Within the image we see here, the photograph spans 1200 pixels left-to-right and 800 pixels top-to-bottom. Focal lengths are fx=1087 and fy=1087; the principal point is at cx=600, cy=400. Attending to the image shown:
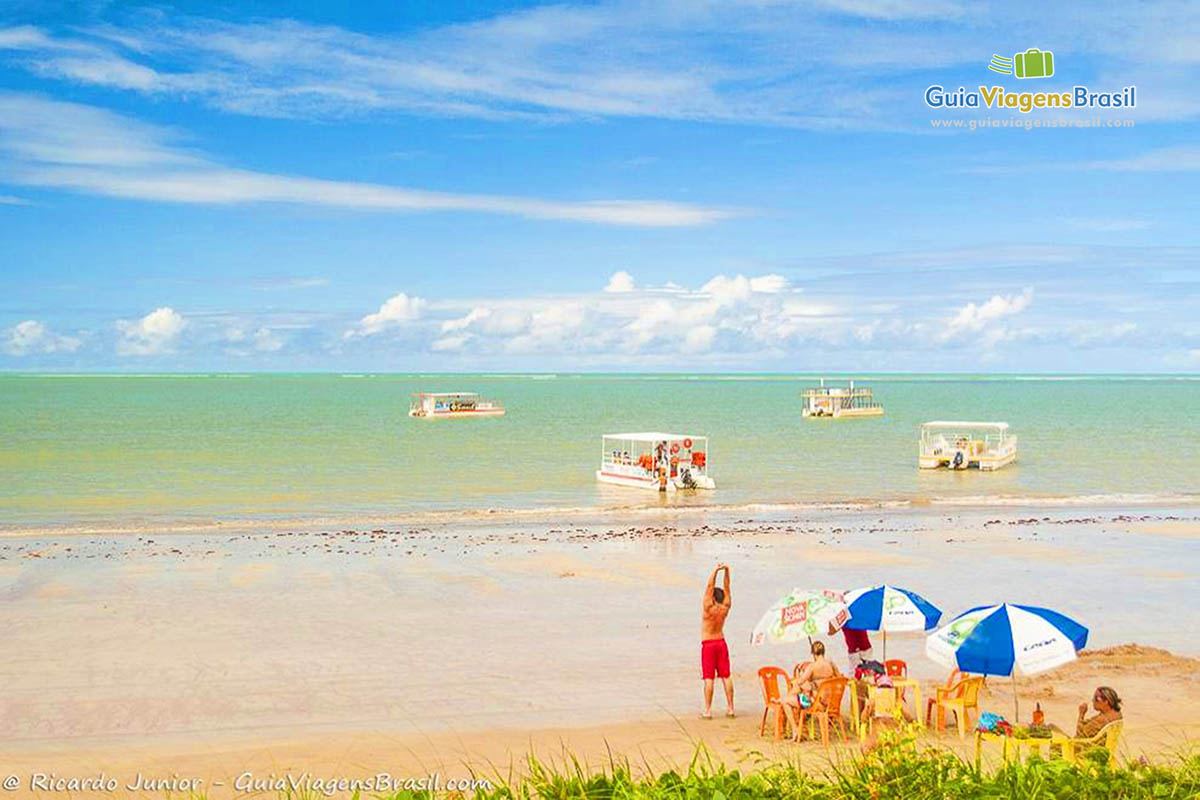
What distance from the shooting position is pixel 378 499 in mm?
35938

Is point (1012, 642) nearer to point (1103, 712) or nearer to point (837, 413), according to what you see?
point (1103, 712)

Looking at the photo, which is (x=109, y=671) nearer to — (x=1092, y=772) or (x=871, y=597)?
(x=871, y=597)

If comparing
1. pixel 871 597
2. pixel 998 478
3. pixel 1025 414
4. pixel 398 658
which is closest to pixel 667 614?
pixel 398 658

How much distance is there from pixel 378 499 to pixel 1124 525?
879 inches

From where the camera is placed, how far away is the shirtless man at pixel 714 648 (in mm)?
11648

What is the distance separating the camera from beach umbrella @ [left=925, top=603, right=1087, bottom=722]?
967 cm

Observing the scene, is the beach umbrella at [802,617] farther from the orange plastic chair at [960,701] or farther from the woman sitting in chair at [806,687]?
the orange plastic chair at [960,701]

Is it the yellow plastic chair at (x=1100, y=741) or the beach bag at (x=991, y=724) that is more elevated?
the yellow plastic chair at (x=1100, y=741)

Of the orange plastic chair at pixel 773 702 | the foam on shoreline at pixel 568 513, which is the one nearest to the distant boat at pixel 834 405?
the foam on shoreline at pixel 568 513

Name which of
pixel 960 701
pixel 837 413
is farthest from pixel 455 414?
pixel 960 701

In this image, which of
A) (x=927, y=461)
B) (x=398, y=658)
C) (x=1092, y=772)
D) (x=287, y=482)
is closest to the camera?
(x=1092, y=772)

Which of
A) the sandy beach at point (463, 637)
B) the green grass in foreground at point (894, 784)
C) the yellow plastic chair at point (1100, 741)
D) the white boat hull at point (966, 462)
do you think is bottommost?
the sandy beach at point (463, 637)

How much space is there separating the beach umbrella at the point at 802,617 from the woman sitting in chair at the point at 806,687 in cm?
25

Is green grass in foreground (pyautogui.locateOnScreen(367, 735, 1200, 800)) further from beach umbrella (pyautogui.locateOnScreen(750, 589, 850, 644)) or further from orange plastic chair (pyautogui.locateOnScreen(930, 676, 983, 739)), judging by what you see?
orange plastic chair (pyautogui.locateOnScreen(930, 676, 983, 739))
